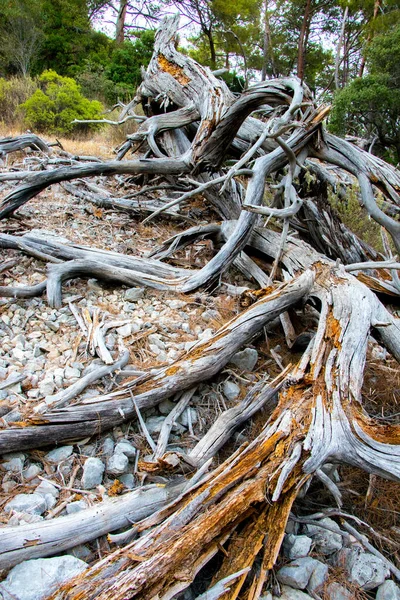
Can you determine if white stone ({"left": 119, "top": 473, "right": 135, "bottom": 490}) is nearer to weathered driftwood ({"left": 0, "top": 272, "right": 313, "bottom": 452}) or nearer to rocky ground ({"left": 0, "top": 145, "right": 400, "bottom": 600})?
rocky ground ({"left": 0, "top": 145, "right": 400, "bottom": 600})

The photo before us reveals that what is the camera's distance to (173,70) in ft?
19.1

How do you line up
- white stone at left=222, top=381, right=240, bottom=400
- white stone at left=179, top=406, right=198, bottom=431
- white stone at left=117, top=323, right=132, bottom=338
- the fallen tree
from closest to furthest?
the fallen tree
white stone at left=179, top=406, right=198, bottom=431
white stone at left=222, top=381, right=240, bottom=400
white stone at left=117, top=323, right=132, bottom=338

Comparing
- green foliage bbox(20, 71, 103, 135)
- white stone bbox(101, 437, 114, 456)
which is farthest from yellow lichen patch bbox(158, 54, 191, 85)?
white stone bbox(101, 437, 114, 456)

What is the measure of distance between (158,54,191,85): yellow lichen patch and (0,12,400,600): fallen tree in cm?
46

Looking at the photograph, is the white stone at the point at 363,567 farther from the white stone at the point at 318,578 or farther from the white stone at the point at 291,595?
the white stone at the point at 291,595

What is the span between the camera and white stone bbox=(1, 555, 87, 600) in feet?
4.85

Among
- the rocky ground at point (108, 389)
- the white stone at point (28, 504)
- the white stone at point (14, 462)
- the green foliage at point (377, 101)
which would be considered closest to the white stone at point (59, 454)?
the rocky ground at point (108, 389)

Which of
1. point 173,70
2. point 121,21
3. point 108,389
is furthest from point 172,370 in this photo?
point 121,21

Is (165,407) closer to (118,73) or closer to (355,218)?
(355,218)

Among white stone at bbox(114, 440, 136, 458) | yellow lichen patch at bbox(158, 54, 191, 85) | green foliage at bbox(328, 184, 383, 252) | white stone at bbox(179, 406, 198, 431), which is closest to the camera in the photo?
white stone at bbox(114, 440, 136, 458)

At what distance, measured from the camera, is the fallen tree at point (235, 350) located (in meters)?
1.56

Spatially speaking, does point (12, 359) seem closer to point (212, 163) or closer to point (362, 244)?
point (212, 163)

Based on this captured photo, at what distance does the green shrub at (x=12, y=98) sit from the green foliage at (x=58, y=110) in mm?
307

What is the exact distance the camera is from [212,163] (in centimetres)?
475
